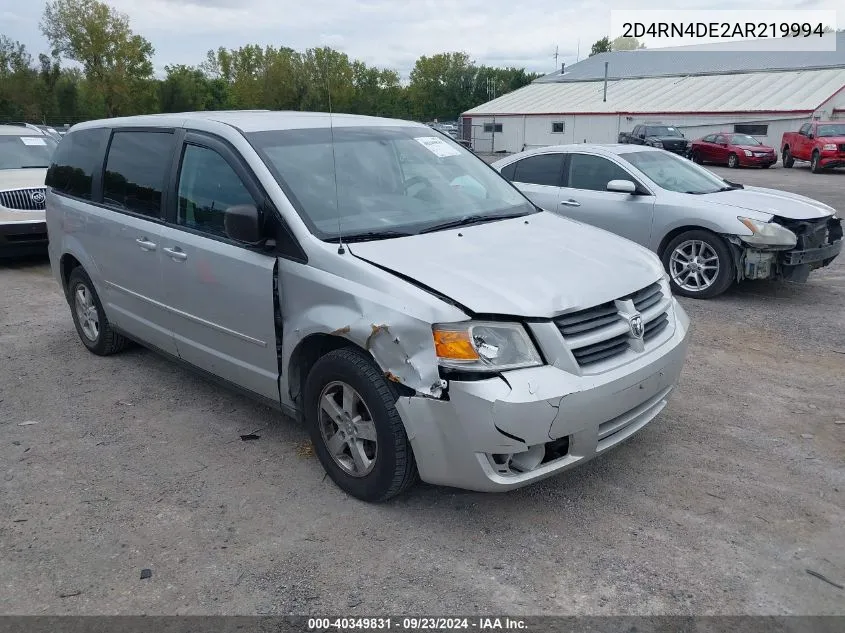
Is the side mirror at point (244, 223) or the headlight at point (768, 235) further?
the headlight at point (768, 235)

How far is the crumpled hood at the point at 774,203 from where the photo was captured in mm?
7105

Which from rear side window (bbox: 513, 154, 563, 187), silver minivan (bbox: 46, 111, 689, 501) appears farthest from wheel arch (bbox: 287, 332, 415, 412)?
rear side window (bbox: 513, 154, 563, 187)

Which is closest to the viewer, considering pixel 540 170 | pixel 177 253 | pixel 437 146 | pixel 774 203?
pixel 177 253

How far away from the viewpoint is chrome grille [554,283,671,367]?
313 centimetres

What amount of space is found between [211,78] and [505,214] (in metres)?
64.4

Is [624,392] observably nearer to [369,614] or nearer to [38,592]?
[369,614]

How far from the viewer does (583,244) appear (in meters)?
3.85

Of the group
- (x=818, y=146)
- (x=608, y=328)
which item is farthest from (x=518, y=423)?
(x=818, y=146)

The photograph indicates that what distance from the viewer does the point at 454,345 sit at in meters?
2.99

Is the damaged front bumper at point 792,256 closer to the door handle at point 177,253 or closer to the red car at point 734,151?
the door handle at point 177,253

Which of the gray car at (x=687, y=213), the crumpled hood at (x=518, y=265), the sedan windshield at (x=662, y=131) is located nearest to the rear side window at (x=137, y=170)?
the crumpled hood at (x=518, y=265)

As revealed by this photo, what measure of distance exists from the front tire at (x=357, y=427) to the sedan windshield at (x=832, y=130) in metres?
26.1

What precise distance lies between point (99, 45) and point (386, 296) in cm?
Result: 5968

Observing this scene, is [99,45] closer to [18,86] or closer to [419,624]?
[18,86]
